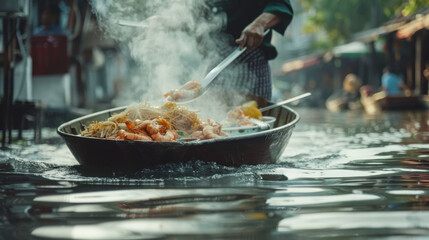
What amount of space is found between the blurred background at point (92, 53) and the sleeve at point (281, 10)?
7.42 feet

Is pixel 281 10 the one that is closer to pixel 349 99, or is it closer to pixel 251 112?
pixel 251 112

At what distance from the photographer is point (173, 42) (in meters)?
7.64

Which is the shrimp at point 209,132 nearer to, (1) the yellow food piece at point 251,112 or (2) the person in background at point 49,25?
(1) the yellow food piece at point 251,112

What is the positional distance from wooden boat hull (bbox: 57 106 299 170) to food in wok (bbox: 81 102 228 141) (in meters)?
0.21

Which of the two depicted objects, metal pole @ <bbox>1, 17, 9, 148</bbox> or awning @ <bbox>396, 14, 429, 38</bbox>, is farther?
awning @ <bbox>396, 14, 429, 38</bbox>

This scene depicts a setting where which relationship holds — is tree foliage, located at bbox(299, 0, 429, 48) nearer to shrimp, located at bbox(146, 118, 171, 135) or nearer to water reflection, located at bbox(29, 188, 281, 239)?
shrimp, located at bbox(146, 118, 171, 135)

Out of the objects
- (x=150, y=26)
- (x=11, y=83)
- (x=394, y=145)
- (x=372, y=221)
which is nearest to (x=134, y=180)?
(x=372, y=221)

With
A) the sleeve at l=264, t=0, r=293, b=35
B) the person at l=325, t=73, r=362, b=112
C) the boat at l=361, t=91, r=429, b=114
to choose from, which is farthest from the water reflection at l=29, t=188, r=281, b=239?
the person at l=325, t=73, r=362, b=112

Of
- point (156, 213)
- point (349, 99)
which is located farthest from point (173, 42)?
point (349, 99)

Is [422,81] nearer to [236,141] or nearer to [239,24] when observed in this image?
[239,24]

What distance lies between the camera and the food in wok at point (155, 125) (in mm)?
5000

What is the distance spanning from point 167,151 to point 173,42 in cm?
326

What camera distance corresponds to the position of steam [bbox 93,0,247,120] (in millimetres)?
7312

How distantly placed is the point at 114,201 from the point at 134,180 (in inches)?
34.3
